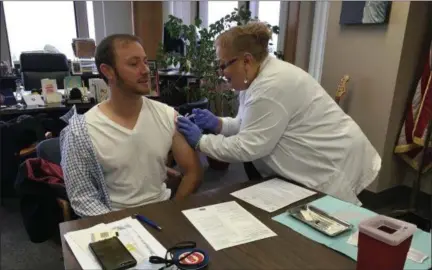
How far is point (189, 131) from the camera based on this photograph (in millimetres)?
1528

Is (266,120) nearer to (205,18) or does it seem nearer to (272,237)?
(272,237)

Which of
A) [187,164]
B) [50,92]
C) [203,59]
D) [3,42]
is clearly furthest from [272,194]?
[3,42]

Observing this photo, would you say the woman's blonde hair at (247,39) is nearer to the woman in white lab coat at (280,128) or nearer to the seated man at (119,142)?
the woman in white lab coat at (280,128)

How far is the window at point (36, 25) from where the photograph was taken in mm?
4762

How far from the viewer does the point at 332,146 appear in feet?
5.12

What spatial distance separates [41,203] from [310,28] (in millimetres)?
2939

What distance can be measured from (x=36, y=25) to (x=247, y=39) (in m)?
4.39

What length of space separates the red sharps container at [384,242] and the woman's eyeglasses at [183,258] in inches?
15.1

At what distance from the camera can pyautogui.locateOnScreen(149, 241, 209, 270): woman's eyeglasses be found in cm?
88

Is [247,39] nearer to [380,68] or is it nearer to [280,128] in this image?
[280,128]

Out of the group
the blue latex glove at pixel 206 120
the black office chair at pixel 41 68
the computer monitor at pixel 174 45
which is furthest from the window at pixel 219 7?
the blue latex glove at pixel 206 120

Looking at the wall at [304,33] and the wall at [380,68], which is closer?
the wall at [380,68]

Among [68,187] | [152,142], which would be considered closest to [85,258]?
[68,187]

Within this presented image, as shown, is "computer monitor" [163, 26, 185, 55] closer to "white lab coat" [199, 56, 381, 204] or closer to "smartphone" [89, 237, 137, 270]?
"white lab coat" [199, 56, 381, 204]
